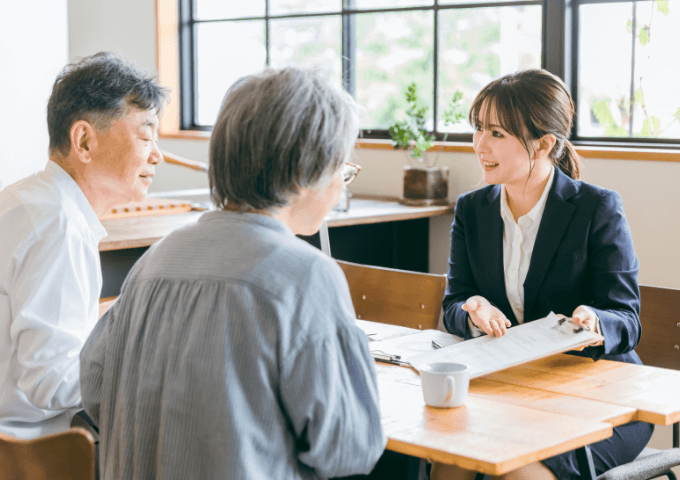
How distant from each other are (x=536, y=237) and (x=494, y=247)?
12 centimetres

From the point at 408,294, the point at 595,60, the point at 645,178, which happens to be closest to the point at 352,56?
the point at 595,60

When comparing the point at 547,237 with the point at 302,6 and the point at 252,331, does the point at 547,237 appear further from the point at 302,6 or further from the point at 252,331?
the point at 302,6

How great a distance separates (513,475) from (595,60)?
234 cm

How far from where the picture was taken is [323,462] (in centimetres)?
95

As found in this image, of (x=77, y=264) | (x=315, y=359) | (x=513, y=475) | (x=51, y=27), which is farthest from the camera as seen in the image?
(x=51, y=27)

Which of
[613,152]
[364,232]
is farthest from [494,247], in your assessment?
[364,232]

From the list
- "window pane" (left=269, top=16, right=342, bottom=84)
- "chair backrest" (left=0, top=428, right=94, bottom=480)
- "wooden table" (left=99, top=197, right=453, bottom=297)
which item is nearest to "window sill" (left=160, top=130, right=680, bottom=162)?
"wooden table" (left=99, top=197, right=453, bottom=297)

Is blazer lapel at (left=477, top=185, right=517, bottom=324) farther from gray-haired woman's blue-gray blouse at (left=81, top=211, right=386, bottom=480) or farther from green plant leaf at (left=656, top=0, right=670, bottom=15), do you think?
green plant leaf at (left=656, top=0, right=670, bottom=15)

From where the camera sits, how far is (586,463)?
147 centimetres

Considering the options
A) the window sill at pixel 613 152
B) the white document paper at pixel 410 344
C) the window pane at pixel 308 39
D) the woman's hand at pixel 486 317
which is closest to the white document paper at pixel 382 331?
the white document paper at pixel 410 344

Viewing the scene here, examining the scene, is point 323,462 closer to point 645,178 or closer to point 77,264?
point 77,264

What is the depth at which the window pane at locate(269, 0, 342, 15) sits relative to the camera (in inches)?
170

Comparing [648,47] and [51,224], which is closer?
[51,224]

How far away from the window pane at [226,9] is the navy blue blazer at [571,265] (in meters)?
3.12
